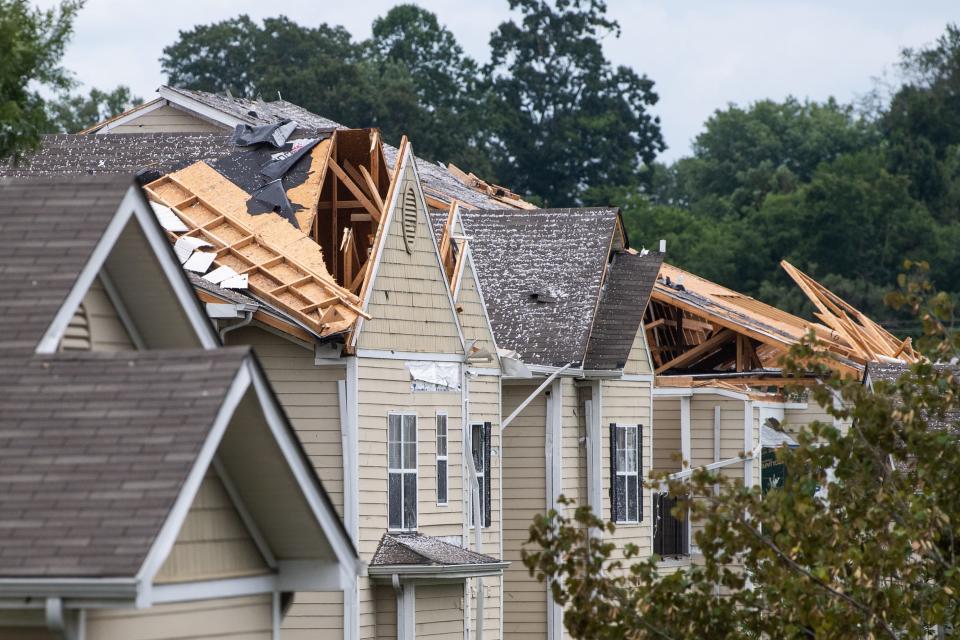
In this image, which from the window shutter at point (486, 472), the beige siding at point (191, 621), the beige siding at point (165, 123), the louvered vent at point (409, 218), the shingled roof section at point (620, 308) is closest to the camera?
the beige siding at point (191, 621)

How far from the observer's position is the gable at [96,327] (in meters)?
12.2

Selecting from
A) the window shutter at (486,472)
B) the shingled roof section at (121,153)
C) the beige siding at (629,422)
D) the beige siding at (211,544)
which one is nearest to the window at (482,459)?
the window shutter at (486,472)

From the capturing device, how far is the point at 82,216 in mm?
11859

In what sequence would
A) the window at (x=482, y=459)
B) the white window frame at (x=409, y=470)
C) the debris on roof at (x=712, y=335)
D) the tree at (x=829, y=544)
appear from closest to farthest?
the tree at (x=829, y=544) → the white window frame at (x=409, y=470) → the window at (x=482, y=459) → the debris on roof at (x=712, y=335)

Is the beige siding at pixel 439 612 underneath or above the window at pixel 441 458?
underneath

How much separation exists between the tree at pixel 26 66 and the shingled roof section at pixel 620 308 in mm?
13593

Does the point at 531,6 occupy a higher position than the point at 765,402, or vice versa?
the point at 531,6

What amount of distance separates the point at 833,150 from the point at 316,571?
110 metres

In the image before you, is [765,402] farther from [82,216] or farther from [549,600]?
[82,216]

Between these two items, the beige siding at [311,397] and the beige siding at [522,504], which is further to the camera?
the beige siding at [522,504]

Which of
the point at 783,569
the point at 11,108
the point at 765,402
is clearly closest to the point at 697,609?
the point at 783,569

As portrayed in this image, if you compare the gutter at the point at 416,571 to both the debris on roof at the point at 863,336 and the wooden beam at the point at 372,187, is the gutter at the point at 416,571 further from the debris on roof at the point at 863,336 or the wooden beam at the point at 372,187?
the debris on roof at the point at 863,336

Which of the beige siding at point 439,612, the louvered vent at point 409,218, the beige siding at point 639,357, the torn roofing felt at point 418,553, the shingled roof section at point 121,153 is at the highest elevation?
the shingled roof section at point 121,153

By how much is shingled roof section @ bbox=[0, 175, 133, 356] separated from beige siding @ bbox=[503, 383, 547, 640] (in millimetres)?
19020
